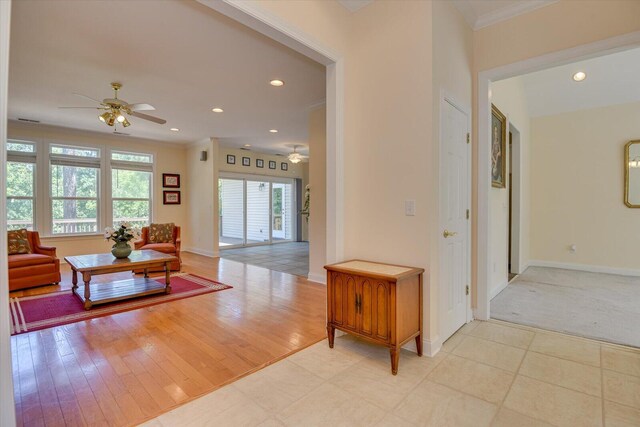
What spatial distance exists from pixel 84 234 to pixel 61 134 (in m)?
2.07

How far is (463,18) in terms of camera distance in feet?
9.31

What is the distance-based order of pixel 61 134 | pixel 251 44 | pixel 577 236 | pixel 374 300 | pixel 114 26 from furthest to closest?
pixel 61 134, pixel 577 236, pixel 251 44, pixel 114 26, pixel 374 300

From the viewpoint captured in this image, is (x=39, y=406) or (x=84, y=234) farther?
(x=84, y=234)

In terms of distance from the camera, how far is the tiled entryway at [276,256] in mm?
6086

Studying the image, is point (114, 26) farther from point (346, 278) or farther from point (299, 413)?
point (299, 413)

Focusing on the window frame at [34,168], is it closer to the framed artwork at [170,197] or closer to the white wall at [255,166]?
the framed artwork at [170,197]

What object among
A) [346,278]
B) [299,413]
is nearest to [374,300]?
[346,278]

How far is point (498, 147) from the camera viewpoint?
3.96 meters

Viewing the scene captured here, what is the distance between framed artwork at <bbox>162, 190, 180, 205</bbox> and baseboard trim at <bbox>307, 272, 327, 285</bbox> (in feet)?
15.8

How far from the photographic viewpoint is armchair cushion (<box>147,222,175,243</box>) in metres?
6.01

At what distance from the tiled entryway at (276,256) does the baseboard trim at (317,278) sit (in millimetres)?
352

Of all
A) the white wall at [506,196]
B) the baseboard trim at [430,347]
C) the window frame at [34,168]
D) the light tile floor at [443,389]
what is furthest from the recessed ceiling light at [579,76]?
the window frame at [34,168]

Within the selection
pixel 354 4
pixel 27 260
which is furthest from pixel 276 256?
pixel 354 4

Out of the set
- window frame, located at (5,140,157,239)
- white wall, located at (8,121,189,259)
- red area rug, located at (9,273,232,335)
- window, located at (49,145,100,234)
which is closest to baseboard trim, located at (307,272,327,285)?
red area rug, located at (9,273,232,335)
